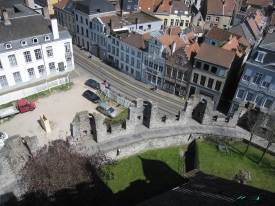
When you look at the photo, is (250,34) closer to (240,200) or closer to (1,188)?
(240,200)

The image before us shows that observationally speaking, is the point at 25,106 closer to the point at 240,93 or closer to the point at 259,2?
the point at 240,93

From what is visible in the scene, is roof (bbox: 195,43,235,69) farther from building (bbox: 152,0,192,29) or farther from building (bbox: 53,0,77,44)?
building (bbox: 53,0,77,44)

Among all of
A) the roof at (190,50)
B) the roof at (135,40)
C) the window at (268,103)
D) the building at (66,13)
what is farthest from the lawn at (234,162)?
the building at (66,13)

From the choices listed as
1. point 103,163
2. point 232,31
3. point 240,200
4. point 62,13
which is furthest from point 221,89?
point 62,13

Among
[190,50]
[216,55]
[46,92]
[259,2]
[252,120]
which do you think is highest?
[259,2]

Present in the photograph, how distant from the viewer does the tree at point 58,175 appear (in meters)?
22.1

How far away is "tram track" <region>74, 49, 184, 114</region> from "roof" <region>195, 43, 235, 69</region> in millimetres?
9627

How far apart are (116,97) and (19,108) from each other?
1560 centimetres

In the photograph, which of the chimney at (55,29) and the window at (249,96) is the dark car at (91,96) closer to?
the chimney at (55,29)

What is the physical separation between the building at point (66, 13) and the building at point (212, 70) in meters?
35.7

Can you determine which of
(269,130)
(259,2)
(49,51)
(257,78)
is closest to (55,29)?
(49,51)

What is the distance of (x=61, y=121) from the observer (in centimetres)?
3794

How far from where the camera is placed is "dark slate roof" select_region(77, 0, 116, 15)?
185 ft

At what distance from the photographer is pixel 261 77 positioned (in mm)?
39125
